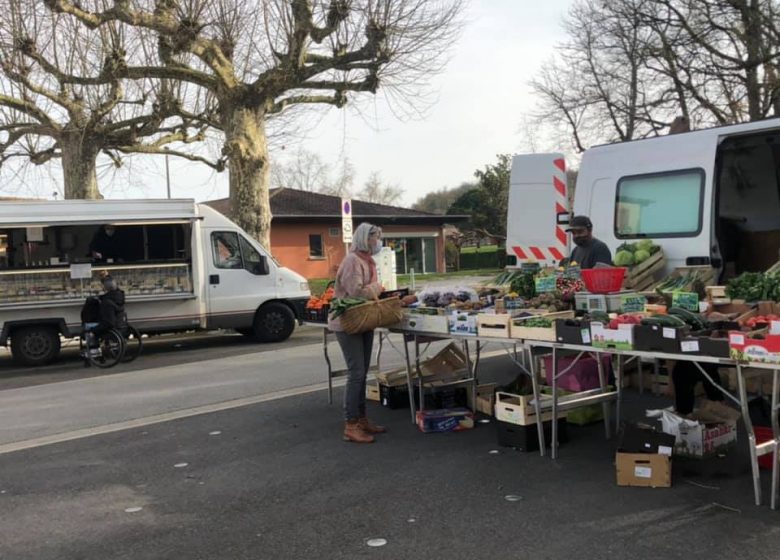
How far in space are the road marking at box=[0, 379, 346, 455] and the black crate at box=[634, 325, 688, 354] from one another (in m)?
4.63

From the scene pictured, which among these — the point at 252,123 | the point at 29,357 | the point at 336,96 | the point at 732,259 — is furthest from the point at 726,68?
the point at 29,357

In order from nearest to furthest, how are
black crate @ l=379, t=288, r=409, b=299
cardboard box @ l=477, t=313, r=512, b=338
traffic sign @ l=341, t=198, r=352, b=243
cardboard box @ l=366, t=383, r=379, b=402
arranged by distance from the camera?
cardboard box @ l=477, t=313, r=512, b=338 → black crate @ l=379, t=288, r=409, b=299 → cardboard box @ l=366, t=383, r=379, b=402 → traffic sign @ l=341, t=198, r=352, b=243

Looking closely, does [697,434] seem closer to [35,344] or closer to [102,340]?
[102,340]

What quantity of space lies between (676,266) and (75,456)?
19.7 feet

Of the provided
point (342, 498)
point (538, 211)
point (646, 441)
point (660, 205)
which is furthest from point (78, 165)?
point (646, 441)

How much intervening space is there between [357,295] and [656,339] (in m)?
2.51

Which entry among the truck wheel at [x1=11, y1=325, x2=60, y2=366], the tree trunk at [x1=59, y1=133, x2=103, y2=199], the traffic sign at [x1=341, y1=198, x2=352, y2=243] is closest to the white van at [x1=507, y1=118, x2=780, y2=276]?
the traffic sign at [x1=341, y1=198, x2=352, y2=243]

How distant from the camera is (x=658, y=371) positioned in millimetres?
7266

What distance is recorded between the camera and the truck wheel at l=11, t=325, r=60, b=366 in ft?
38.0

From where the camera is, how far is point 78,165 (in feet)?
64.4

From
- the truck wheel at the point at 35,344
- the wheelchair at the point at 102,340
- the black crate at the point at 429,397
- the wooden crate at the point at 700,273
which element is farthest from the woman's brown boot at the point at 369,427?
the truck wheel at the point at 35,344

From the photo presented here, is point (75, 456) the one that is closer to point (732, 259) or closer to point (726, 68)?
point (732, 259)

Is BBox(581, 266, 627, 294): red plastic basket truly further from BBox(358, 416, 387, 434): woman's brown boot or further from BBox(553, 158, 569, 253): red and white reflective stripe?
BBox(553, 158, 569, 253): red and white reflective stripe

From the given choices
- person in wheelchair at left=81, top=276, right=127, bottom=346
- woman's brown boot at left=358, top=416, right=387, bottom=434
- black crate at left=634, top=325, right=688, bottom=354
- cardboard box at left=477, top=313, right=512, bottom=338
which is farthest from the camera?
person in wheelchair at left=81, top=276, right=127, bottom=346
